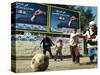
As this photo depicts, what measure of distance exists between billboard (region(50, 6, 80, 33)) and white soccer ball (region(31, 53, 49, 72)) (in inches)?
9.0

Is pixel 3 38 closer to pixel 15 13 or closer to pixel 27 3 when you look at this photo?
pixel 15 13

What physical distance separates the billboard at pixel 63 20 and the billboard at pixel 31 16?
7 cm

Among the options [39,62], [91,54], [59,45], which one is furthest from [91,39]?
[39,62]

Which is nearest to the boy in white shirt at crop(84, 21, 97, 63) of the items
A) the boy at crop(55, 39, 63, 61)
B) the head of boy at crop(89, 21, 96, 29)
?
the head of boy at crop(89, 21, 96, 29)

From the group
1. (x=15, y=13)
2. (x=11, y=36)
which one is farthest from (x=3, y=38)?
(x=15, y=13)

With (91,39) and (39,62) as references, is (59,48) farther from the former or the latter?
(91,39)

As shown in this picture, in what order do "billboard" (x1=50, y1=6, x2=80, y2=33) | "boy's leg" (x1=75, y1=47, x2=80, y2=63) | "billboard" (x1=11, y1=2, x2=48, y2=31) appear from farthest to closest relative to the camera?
"boy's leg" (x1=75, y1=47, x2=80, y2=63) → "billboard" (x1=50, y1=6, x2=80, y2=33) → "billboard" (x1=11, y1=2, x2=48, y2=31)

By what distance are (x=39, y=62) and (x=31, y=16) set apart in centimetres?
35

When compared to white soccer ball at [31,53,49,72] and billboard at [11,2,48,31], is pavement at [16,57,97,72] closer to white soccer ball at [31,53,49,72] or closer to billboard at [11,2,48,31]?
white soccer ball at [31,53,49,72]

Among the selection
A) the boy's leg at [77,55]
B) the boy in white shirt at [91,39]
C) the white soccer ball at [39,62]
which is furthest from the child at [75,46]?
the white soccer ball at [39,62]

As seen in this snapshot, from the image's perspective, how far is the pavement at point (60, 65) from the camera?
1.70 m

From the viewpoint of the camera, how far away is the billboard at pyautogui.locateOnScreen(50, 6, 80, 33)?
1.83 m

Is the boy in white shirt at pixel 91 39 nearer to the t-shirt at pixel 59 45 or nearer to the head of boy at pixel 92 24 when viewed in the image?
the head of boy at pixel 92 24

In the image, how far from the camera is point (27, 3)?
1720 mm
